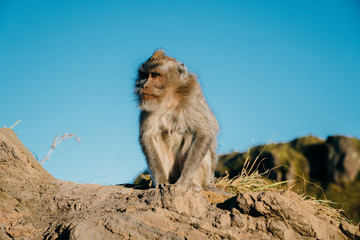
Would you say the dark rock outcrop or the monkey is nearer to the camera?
the monkey

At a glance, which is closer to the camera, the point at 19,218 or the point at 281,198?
the point at 281,198

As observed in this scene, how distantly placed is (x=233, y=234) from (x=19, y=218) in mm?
2644

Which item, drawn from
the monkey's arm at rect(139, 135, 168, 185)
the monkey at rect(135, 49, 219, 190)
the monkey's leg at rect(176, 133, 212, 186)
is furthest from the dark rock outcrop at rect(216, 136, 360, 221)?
the monkey's arm at rect(139, 135, 168, 185)

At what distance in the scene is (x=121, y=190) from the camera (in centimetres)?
491

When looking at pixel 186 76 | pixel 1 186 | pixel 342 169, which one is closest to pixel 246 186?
pixel 186 76

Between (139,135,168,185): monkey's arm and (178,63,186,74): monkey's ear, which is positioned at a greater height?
(178,63,186,74): monkey's ear

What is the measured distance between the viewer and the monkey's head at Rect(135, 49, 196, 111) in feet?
20.2

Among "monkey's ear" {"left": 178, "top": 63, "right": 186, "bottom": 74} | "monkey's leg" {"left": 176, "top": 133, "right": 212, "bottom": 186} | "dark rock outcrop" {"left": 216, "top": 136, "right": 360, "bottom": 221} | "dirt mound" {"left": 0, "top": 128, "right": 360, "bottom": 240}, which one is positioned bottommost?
"dirt mound" {"left": 0, "top": 128, "right": 360, "bottom": 240}

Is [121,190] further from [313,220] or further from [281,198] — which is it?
[313,220]

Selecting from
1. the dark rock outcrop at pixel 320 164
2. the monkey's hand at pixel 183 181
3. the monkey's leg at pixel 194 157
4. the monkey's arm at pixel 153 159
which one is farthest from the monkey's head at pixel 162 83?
the dark rock outcrop at pixel 320 164

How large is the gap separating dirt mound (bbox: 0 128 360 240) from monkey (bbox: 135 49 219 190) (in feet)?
4.94

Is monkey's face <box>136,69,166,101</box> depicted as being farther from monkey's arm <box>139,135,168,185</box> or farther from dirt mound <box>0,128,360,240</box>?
dirt mound <box>0,128,360,240</box>

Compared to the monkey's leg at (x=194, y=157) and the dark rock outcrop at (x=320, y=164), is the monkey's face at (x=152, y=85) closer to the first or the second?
the monkey's leg at (x=194, y=157)

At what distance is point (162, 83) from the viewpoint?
6301 millimetres
